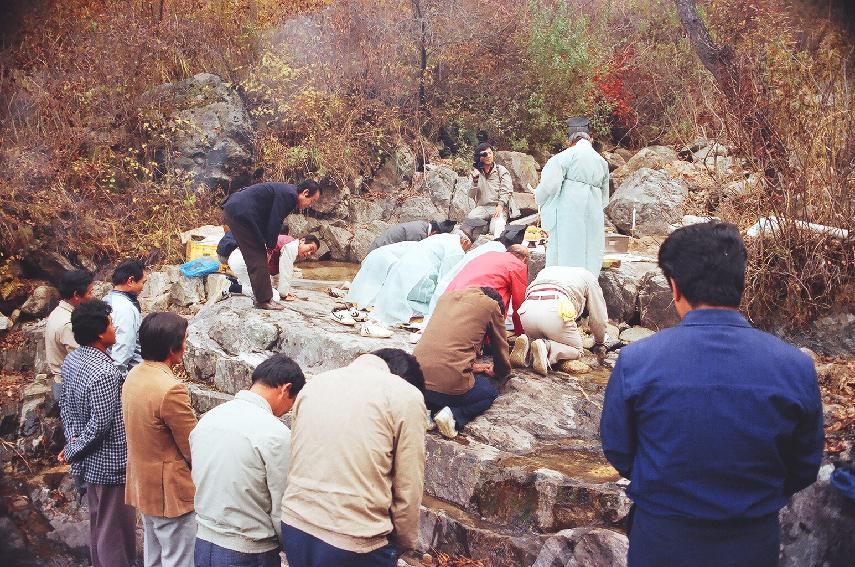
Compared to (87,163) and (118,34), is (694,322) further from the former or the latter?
(118,34)

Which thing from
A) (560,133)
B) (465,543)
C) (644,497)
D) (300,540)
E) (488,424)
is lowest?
(465,543)

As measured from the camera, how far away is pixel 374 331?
6.59 metres

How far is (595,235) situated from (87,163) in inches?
340

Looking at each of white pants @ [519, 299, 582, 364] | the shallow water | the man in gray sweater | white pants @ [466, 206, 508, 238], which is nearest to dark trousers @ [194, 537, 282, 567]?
white pants @ [519, 299, 582, 364]

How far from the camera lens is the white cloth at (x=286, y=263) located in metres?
7.35

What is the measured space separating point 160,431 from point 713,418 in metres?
2.39

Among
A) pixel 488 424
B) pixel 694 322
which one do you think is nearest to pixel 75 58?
pixel 488 424

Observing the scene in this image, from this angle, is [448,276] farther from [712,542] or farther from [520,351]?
[712,542]

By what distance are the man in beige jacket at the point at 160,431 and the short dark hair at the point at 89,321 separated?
62 cm

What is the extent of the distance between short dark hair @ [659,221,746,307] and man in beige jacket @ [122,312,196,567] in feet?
7.41

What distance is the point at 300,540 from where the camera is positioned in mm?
2551

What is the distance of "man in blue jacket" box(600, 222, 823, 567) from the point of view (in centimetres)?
202

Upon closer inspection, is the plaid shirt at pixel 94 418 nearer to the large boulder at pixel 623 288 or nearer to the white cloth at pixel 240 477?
the white cloth at pixel 240 477

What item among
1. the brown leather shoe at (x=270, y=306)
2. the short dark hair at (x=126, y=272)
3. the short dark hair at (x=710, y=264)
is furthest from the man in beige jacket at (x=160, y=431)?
the brown leather shoe at (x=270, y=306)
